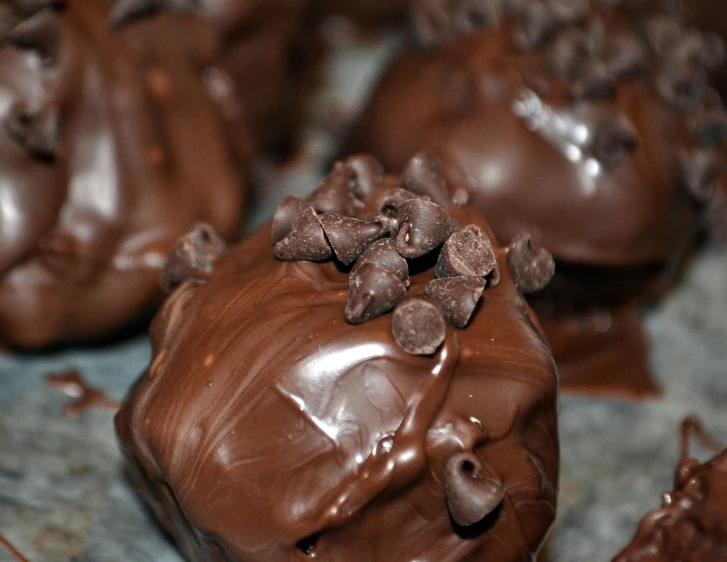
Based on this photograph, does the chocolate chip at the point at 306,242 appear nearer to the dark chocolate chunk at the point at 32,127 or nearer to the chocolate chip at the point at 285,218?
the chocolate chip at the point at 285,218

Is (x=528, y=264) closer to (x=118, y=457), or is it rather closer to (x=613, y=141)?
(x=613, y=141)

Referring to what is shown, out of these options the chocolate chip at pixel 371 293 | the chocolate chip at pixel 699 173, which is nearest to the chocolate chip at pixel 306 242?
the chocolate chip at pixel 371 293

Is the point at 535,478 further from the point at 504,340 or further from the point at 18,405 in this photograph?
the point at 18,405

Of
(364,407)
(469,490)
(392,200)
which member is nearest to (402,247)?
(392,200)

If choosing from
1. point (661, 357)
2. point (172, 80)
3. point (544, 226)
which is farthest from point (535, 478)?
point (172, 80)

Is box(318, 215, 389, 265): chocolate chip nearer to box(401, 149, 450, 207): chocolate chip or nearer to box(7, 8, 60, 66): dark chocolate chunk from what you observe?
box(401, 149, 450, 207): chocolate chip

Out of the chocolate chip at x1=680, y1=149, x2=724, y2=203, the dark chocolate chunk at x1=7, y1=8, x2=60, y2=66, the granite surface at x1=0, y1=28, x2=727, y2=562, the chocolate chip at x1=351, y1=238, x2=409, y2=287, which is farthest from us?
the chocolate chip at x1=680, y1=149, x2=724, y2=203

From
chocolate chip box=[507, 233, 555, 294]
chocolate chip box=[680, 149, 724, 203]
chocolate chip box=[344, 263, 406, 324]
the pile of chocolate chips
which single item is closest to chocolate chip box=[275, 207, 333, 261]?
the pile of chocolate chips
